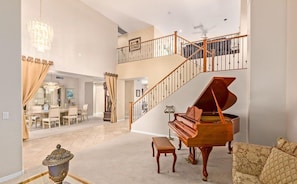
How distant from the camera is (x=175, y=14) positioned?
303 inches

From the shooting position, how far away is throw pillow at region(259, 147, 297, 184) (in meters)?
1.69

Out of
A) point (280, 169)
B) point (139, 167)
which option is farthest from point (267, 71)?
point (139, 167)

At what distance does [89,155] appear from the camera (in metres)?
4.00

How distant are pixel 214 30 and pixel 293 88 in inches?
300

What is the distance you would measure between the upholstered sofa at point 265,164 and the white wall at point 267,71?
1344 mm

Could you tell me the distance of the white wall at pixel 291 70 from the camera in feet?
8.95

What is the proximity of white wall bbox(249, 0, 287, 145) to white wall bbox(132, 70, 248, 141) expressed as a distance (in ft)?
5.13

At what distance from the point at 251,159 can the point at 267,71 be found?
1988 mm

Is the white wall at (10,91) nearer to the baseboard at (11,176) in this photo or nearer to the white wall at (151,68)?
the baseboard at (11,176)

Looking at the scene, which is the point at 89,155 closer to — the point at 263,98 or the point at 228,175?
the point at 228,175

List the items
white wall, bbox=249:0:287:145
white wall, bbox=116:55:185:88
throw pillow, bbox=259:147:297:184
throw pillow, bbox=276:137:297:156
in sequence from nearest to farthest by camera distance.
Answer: throw pillow, bbox=259:147:297:184 → throw pillow, bbox=276:137:297:156 → white wall, bbox=249:0:287:145 → white wall, bbox=116:55:185:88

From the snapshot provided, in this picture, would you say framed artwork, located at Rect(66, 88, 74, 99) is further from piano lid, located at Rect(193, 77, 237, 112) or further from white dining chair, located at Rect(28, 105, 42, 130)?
piano lid, located at Rect(193, 77, 237, 112)

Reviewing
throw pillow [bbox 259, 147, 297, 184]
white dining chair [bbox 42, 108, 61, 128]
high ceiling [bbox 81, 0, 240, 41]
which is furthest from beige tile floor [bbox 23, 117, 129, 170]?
high ceiling [bbox 81, 0, 240, 41]

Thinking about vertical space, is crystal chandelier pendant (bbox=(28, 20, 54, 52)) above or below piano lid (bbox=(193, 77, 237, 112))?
above
